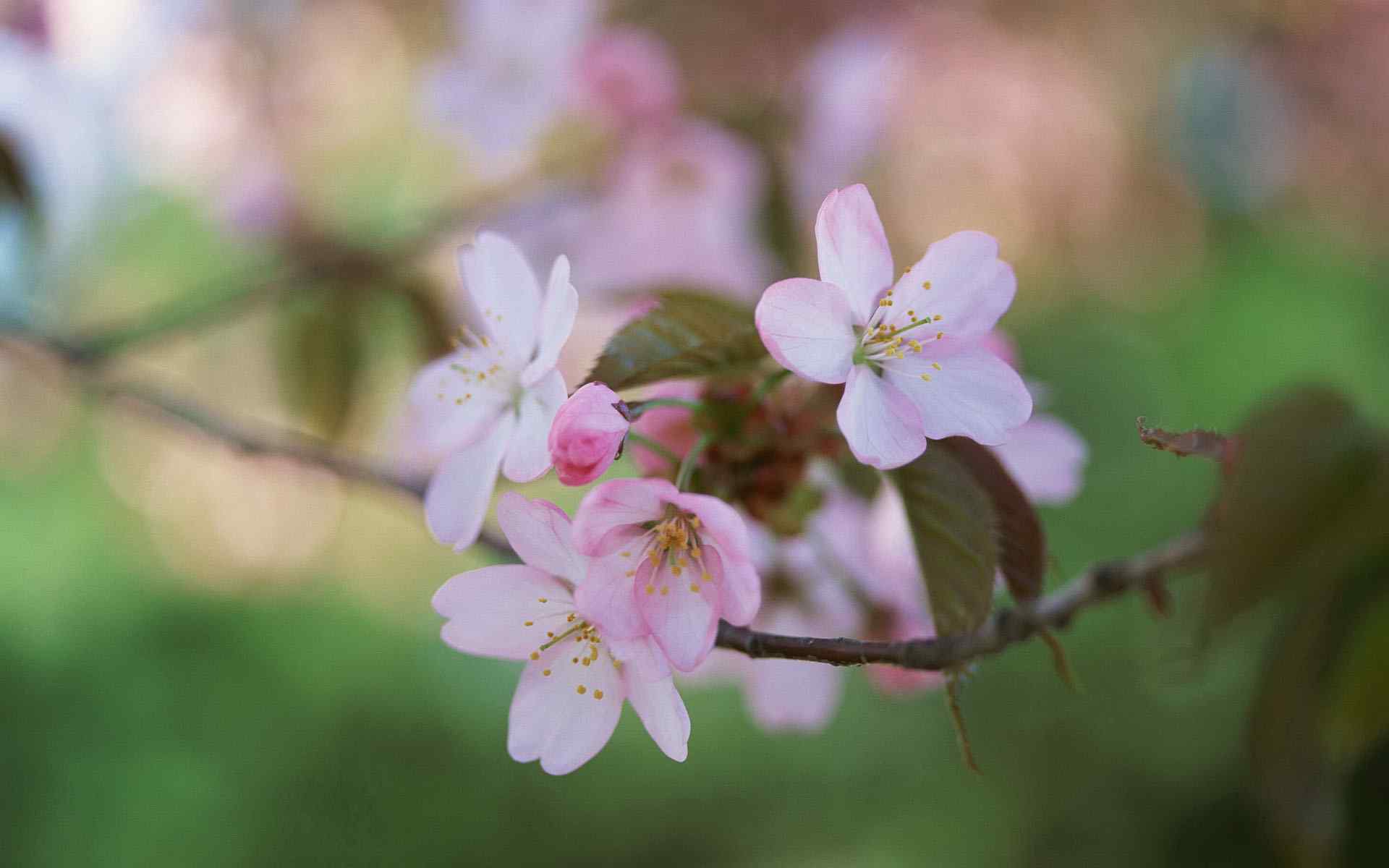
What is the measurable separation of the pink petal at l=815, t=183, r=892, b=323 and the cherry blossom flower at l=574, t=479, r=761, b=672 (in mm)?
90

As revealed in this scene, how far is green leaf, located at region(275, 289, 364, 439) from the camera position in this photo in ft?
2.75

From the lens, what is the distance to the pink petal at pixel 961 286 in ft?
1.29

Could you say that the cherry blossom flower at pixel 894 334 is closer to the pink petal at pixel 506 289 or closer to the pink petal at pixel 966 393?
the pink petal at pixel 966 393

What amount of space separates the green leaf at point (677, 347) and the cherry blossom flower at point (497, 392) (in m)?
0.02

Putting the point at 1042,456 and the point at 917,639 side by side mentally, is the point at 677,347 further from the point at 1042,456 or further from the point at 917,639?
the point at 1042,456

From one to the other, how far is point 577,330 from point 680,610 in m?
0.70

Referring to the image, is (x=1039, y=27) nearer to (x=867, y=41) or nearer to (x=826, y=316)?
(x=867, y=41)

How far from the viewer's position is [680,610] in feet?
1.17

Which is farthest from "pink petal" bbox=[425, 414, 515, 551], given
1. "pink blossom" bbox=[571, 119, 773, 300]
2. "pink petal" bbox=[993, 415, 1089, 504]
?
"pink blossom" bbox=[571, 119, 773, 300]

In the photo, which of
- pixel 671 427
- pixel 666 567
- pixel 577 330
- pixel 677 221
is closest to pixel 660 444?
pixel 671 427

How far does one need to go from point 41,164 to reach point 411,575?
1.30 m

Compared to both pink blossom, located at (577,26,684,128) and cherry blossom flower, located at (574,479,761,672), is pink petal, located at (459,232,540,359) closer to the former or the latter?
cherry blossom flower, located at (574,479,761,672)

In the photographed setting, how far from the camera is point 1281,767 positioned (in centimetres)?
48

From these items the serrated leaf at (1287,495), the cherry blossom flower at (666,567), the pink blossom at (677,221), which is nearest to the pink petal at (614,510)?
the cherry blossom flower at (666,567)
